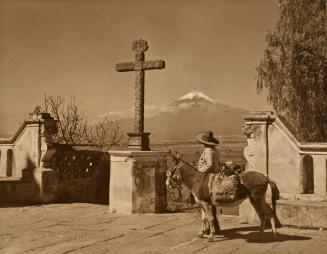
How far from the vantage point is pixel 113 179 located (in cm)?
1012

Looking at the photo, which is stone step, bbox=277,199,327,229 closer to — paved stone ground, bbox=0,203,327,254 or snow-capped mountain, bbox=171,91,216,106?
paved stone ground, bbox=0,203,327,254

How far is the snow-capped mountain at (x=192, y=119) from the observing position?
7031 cm

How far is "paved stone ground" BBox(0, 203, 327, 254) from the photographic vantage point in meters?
6.58

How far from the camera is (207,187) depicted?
7168mm

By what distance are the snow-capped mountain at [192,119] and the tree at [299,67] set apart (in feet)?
136

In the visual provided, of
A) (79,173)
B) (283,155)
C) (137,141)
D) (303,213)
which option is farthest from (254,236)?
(79,173)

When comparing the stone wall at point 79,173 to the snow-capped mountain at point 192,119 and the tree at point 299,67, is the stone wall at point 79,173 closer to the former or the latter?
the tree at point 299,67

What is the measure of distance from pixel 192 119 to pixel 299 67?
178 feet

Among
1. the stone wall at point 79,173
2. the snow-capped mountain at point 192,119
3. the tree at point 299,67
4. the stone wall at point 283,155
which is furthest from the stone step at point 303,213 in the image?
the snow-capped mountain at point 192,119

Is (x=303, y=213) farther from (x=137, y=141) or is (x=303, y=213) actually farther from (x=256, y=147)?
(x=137, y=141)

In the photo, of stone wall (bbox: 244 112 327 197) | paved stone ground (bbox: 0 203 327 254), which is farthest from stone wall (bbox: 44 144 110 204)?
stone wall (bbox: 244 112 327 197)

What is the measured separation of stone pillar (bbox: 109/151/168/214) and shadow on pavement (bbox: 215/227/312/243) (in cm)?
238

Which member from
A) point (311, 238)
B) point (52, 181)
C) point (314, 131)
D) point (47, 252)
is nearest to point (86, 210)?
point (52, 181)

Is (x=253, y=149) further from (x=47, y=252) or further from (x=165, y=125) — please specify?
(x=165, y=125)
